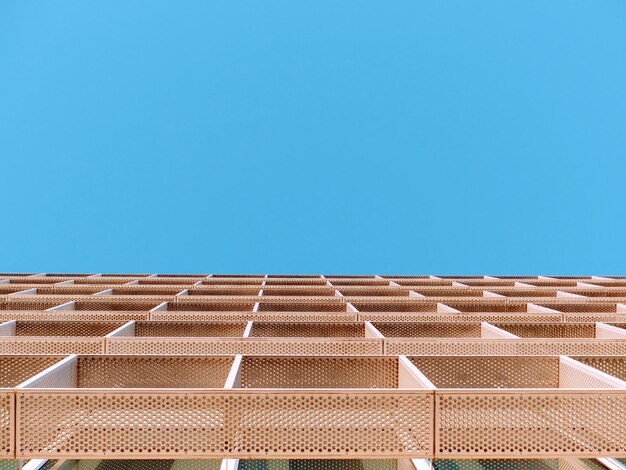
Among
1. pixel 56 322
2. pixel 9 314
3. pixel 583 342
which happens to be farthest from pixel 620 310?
pixel 9 314

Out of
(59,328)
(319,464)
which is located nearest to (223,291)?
(59,328)

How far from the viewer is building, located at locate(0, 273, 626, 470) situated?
5.23 m

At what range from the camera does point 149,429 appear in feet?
17.1

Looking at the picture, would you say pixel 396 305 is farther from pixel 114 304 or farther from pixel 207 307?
pixel 114 304

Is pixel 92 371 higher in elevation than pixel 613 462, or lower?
higher

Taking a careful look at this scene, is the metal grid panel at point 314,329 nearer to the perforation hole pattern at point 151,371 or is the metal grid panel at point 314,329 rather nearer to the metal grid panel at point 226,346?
the metal grid panel at point 226,346

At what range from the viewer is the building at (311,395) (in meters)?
5.23

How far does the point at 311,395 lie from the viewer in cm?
552

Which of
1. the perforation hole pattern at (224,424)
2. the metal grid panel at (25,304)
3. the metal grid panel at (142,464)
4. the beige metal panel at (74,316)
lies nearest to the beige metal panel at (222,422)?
the perforation hole pattern at (224,424)

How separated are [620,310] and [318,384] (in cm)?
1146

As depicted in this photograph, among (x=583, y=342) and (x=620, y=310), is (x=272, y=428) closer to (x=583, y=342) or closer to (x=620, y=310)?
(x=583, y=342)

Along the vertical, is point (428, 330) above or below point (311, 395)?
below

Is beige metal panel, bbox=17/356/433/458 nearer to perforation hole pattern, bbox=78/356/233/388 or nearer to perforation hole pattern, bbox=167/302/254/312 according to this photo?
perforation hole pattern, bbox=78/356/233/388

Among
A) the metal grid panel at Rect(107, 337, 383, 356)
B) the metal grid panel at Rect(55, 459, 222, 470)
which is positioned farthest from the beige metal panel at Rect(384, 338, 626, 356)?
the metal grid panel at Rect(55, 459, 222, 470)
